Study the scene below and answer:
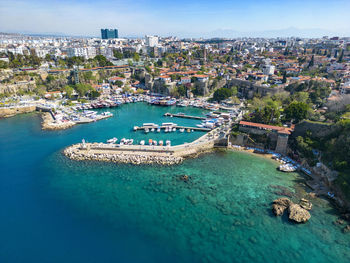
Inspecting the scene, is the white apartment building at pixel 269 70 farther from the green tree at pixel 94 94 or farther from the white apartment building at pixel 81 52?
the white apartment building at pixel 81 52

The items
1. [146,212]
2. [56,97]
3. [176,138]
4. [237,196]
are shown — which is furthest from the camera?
[56,97]

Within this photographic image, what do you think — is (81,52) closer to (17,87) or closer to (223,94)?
(17,87)

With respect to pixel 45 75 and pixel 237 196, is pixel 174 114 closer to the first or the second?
pixel 237 196

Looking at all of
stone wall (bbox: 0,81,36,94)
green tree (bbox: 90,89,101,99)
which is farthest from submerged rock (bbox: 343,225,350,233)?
stone wall (bbox: 0,81,36,94)

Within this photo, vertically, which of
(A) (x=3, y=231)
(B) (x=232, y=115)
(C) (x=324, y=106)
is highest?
(C) (x=324, y=106)

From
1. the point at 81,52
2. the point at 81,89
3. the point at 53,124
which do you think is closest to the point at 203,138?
the point at 53,124

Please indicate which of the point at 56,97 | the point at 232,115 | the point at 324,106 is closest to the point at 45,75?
the point at 56,97

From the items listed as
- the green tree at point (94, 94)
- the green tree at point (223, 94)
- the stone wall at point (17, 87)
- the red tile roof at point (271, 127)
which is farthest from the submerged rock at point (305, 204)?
the stone wall at point (17, 87)

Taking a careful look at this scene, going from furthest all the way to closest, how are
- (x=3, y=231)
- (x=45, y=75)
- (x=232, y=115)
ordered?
(x=45, y=75) → (x=232, y=115) → (x=3, y=231)
